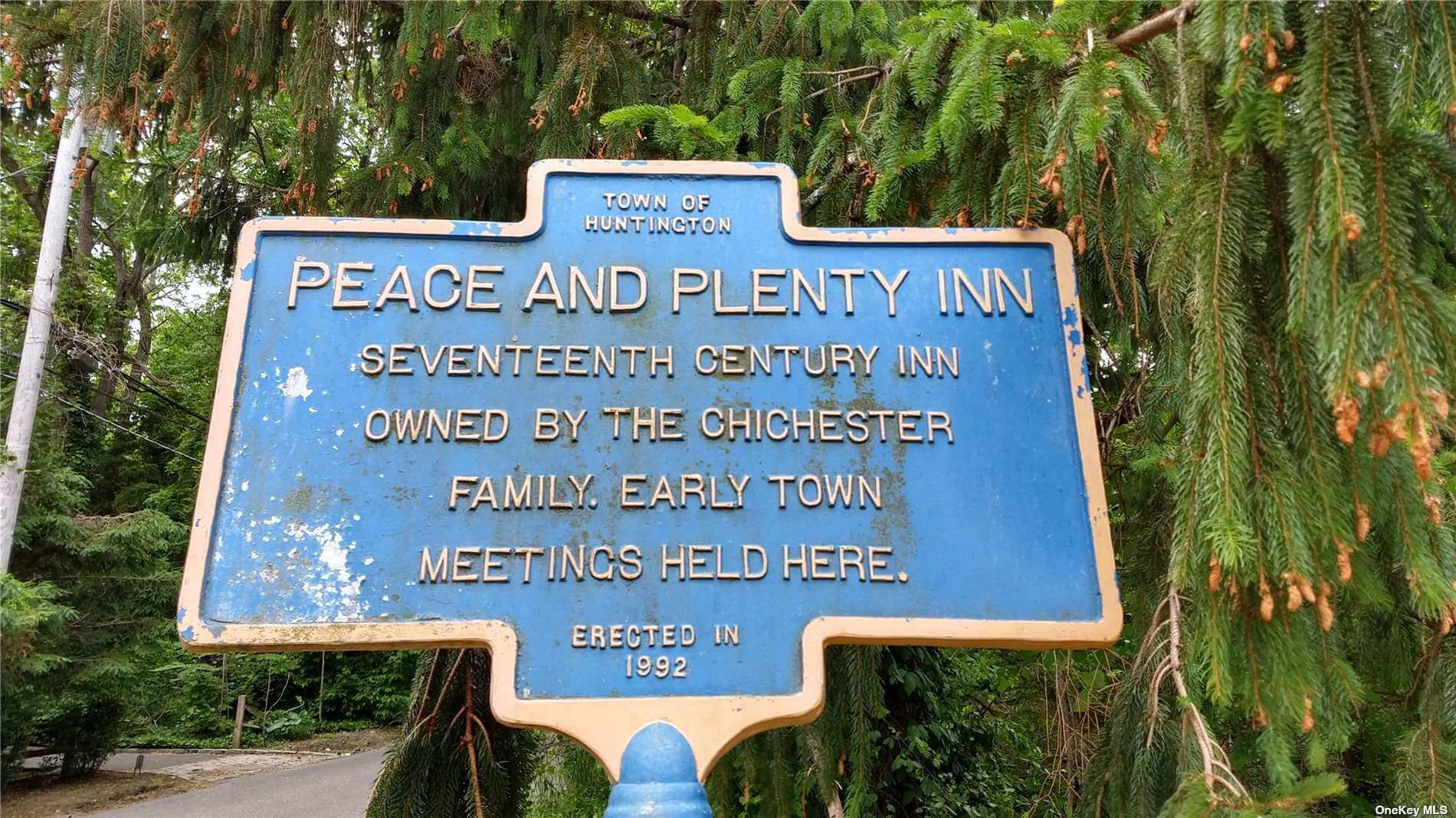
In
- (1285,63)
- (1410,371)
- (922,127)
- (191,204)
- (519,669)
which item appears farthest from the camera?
(191,204)

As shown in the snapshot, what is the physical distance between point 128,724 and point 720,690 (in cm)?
1558

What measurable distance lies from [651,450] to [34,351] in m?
10.1

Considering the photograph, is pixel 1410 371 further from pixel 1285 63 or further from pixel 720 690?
pixel 720 690

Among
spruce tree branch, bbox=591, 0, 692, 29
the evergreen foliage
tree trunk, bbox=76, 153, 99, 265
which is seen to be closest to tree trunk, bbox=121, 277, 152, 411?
tree trunk, bbox=76, 153, 99, 265

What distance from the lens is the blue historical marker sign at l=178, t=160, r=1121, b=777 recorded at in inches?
67.9

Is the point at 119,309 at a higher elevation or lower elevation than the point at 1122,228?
higher

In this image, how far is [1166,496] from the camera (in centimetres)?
254

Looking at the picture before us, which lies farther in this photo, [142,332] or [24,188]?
[142,332]

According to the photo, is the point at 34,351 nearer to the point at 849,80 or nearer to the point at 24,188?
the point at 24,188

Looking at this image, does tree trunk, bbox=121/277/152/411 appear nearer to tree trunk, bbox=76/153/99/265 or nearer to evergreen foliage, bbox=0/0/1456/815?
tree trunk, bbox=76/153/99/265

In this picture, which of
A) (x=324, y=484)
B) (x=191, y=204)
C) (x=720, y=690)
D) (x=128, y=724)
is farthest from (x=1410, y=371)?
(x=128, y=724)

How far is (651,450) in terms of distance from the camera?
1.90m

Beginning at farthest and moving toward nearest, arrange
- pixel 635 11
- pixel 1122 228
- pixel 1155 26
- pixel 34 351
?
pixel 34 351 → pixel 635 11 → pixel 1122 228 → pixel 1155 26

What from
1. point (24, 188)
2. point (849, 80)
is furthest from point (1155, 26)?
point (24, 188)
